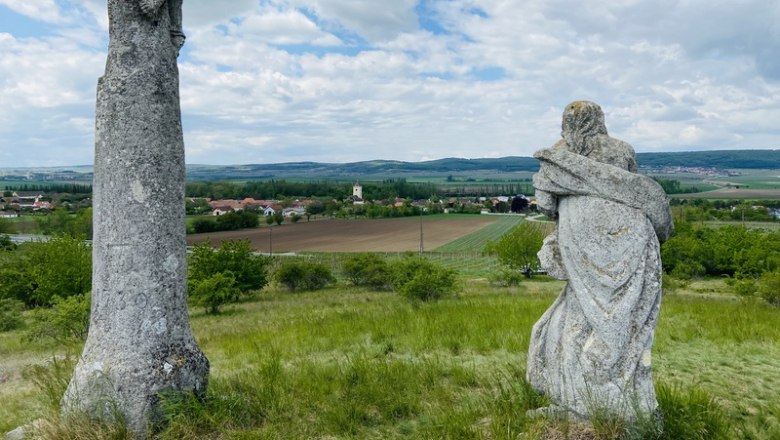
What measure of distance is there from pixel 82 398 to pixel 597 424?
15.4ft

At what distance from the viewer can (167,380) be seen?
4906 mm

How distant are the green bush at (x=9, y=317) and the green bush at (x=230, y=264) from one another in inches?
310

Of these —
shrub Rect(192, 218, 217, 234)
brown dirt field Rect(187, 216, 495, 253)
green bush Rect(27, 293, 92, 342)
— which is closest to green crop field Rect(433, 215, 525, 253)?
brown dirt field Rect(187, 216, 495, 253)

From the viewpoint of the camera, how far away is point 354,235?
68312 millimetres

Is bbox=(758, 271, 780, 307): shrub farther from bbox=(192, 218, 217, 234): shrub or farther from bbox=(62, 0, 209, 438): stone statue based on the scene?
bbox=(192, 218, 217, 234): shrub

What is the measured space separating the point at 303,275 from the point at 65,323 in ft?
82.0

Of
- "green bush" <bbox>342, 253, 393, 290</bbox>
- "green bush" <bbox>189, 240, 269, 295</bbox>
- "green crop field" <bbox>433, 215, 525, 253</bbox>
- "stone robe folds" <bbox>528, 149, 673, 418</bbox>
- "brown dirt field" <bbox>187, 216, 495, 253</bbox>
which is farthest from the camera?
"green crop field" <bbox>433, 215, 525, 253</bbox>

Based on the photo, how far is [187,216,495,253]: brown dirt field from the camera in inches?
2340

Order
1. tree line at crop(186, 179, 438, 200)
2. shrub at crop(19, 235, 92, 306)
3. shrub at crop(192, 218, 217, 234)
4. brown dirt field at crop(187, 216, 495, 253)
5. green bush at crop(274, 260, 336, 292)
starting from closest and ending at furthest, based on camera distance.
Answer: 1. shrub at crop(19, 235, 92, 306)
2. green bush at crop(274, 260, 336, 292)
3. brown dirt field at crop(187, 216, 495, 253)
4. shrub at crop(192, 218, 217, 234)
5. tree line at crop(186, 179, 438, 200)

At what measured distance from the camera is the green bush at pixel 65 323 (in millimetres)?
13266

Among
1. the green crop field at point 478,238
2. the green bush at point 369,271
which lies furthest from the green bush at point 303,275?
the green crop field at point 478,238

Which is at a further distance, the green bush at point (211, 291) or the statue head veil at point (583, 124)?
the green bush at point (211, 291)

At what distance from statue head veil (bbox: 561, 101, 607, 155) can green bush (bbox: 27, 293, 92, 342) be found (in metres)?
13.0

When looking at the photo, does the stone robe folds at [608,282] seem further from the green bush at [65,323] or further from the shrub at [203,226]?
the shrub at [203,226]
